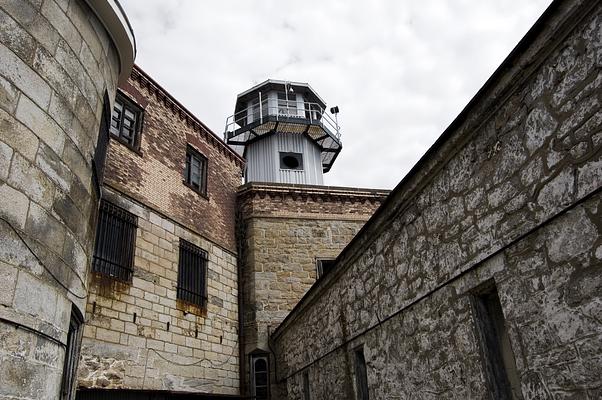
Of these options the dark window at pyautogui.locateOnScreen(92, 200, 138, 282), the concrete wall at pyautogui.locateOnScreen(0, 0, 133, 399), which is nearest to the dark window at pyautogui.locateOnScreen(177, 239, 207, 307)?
the dark window at pyautogui.locateOnScreen(92, 200, 138, 282)

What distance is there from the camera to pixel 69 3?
4566mm

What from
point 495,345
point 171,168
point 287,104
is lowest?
point 495,345

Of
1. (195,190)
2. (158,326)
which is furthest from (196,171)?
(158,326)

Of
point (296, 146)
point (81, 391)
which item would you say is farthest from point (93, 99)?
point (296, 146)

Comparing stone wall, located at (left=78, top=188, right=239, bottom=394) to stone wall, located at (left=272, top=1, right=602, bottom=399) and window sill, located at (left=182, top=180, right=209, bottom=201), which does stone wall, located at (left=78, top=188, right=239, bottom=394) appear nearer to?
window sill, located at (left=182, top=180, right=209, bottom=201)

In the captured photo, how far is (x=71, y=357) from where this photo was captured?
494cm

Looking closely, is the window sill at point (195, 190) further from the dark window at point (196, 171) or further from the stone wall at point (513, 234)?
the stone wall at point (513, 234)

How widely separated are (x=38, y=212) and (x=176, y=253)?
6573mm

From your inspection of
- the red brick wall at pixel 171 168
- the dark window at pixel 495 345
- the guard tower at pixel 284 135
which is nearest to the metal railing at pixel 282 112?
the guard tower at pixel 284 135

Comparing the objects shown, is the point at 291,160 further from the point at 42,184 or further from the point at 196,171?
the point at 42,184

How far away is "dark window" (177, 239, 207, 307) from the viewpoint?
1015 cm

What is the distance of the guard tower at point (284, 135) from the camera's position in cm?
2112

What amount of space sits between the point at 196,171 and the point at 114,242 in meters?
3.78

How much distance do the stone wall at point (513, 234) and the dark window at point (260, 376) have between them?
5.98 m
